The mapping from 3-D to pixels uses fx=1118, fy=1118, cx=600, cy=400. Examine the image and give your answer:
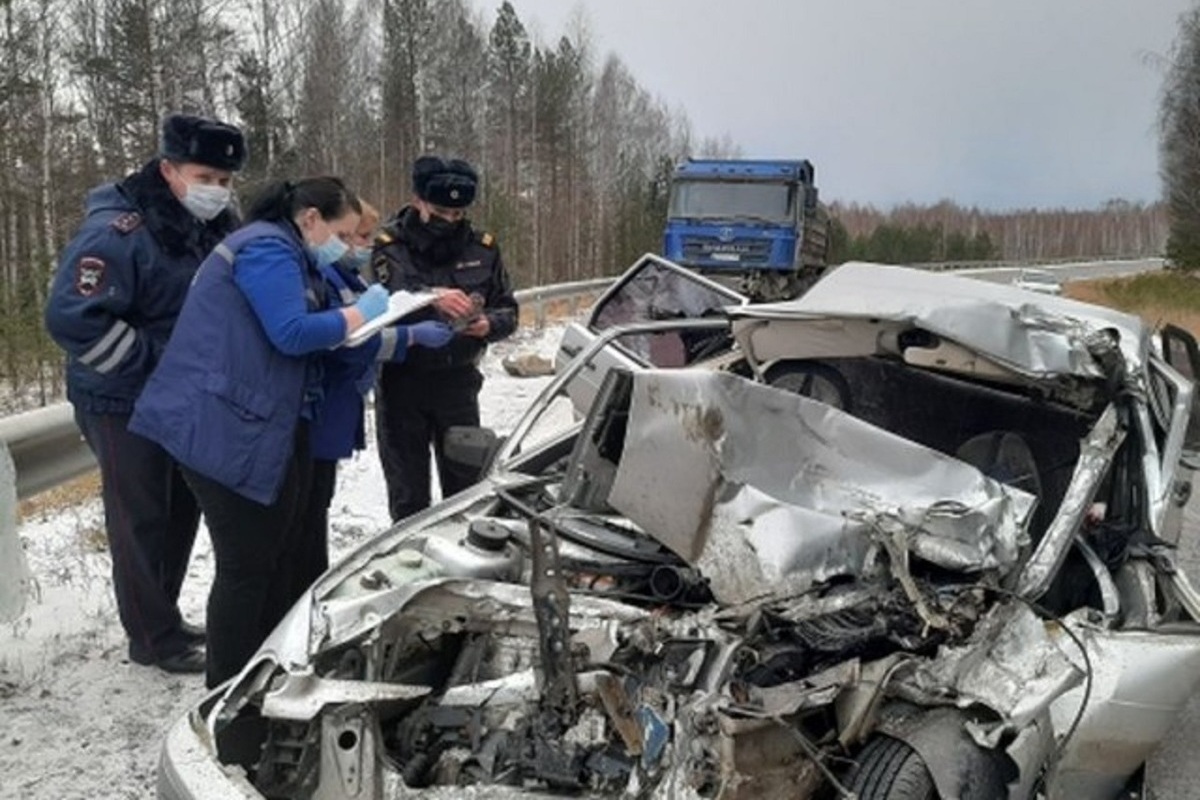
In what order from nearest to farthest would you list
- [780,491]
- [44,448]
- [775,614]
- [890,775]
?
[890,775] → [775,614] → [780,491] → [44,448]

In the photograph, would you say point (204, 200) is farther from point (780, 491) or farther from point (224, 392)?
point (780, 491)

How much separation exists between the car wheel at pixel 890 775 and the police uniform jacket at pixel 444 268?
2936 mm

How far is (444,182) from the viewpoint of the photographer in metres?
4.78

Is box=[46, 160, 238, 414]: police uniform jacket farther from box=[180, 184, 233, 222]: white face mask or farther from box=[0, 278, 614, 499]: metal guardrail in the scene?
box=[0, 278, 614, 499]: metal guardrail

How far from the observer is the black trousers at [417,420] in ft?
16.0

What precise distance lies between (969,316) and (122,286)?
8.75 feet

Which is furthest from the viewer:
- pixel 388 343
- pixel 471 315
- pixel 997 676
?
pixel 471 315

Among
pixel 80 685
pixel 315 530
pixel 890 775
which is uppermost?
pixel 315 530

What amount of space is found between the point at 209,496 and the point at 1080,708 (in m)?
2.37

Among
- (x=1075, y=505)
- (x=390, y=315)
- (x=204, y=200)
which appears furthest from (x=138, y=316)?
(x=1075, y=505)

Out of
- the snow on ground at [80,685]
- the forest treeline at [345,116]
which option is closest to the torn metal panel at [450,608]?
the snow on ground at [80,685]

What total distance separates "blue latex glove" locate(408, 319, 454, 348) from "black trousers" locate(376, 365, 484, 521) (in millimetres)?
561

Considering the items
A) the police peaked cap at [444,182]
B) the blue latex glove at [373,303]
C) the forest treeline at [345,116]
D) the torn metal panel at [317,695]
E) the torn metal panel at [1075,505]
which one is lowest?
the torn metal panel at [317,695]

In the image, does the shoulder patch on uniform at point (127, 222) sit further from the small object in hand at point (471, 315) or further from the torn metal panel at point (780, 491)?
the torn metal panel at point (780, 491)
